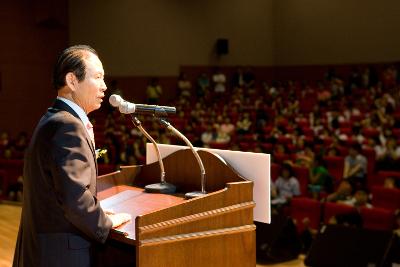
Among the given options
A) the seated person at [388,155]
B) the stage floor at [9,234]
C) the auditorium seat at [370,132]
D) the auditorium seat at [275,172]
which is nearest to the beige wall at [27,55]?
the stage floor at [9,234]

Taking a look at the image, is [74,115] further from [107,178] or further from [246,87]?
[246,87]

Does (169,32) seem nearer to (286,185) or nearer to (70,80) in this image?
(286,185)

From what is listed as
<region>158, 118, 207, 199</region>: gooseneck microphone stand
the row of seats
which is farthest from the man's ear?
the row of seats

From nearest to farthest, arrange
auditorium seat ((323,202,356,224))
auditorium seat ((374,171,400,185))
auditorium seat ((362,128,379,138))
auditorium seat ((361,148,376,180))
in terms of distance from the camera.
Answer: auditorium seat ((323,202,356,224)) → auditorium seat ((374,171,400,185)) → auditorium seat ((361,148,376,180)) → auditorium seat ((362,128,379,138))

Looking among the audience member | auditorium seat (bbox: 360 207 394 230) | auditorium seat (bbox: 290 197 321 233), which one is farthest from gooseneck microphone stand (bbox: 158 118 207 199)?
the audience member

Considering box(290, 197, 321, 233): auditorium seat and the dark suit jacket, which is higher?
the dark suit jacket

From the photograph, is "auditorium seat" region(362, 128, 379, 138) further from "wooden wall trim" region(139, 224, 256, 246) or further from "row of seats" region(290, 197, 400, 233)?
"wooden wall trim" region(139, 224, 256, 246)

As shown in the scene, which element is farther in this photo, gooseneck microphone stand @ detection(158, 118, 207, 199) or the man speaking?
gooseneck microphone stand @ detection(158, 118, 207, 199)

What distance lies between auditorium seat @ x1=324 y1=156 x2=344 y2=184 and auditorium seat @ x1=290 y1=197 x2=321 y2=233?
1300 mm

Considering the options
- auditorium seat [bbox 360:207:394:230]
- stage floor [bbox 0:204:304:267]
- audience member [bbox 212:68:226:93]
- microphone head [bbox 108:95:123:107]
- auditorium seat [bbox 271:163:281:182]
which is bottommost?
stage floor [bbox 0:204:304:267]

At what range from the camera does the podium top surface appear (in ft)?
3.94

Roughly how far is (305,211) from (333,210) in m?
0.22

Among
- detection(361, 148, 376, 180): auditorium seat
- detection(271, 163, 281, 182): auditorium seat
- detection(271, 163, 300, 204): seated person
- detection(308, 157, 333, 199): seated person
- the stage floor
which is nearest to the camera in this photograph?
the stage floor

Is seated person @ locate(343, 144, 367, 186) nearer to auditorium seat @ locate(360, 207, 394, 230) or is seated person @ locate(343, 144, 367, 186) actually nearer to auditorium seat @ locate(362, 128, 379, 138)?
auditorium seat @ locate(362, 128, 379, 138)
